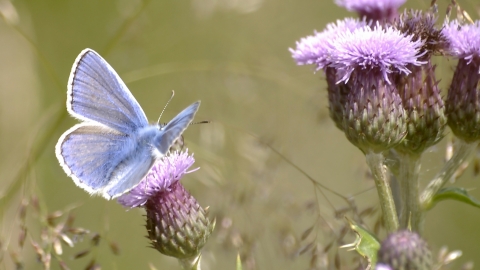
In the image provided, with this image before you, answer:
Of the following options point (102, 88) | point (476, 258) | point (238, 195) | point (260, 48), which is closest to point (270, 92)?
point (260, 48)

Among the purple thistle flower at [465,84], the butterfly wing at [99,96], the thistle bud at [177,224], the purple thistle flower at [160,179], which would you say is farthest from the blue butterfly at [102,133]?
the purple thistle flower at [465,84]

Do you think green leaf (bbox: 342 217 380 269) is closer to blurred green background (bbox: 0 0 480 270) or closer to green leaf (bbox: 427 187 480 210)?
blurred green background (bbox: 0 0 480 270)

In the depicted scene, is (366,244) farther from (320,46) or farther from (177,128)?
(320,46)

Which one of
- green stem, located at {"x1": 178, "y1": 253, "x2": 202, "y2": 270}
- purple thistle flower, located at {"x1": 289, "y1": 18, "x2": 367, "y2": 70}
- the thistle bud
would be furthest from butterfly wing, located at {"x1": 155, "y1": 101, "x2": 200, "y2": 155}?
purple thistle flower, located at {"x1": 289, "y1": 18, "x2": 367, "y2": 70}

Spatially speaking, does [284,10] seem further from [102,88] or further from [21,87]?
[102,88]

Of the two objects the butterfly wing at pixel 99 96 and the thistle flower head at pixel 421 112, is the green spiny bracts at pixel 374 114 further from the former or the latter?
the butterfly wing at pixel 99 96
